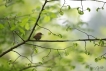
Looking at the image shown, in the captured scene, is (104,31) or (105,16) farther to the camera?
(105,16)

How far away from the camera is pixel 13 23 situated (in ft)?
4.53

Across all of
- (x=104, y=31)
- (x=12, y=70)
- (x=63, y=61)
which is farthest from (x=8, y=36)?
(x=104, y=31)

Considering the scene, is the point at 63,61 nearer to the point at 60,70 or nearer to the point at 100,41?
the point at 60,70

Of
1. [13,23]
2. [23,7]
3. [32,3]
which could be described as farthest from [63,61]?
[32,3]

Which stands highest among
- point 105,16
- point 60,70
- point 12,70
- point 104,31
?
point 12,70

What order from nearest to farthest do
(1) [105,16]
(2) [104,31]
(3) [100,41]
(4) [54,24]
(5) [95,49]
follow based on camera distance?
(3) [100,41] → (4) [54,24] → (5) [95,49] → (2) [104,31] → (1) [105,16]

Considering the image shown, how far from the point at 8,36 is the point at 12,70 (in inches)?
24.9

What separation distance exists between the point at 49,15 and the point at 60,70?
0.92 metres

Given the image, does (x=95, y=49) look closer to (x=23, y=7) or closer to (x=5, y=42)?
(x=23, y=7)

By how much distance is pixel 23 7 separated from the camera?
285cm

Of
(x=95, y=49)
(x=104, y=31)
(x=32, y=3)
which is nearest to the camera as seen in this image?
(x=32, y=3)

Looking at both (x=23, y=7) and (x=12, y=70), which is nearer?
(x=12, y=70)

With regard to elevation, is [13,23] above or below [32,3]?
above

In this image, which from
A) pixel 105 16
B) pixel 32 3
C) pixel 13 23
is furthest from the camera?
pixel 105 16
